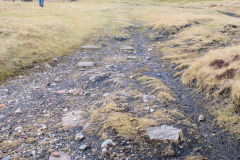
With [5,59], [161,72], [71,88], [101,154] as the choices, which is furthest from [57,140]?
[5,59]

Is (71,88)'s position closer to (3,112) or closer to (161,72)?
(3,112)

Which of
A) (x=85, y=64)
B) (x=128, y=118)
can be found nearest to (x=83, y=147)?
→ (x=128, y=118)

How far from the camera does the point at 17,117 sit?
7.05m

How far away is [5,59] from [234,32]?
60.1 ft

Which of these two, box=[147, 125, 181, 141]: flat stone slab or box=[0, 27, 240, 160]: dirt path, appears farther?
box=[147, 125, 181, 141]: flat stone slab

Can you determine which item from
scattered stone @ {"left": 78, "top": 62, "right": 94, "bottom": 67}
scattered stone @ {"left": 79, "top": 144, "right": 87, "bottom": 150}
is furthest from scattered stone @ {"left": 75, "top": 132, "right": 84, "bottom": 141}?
scattered stone @ {"left": 78, "top": 62, "right": 94, "bottom": 67}

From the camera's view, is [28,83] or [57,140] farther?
[28,83]

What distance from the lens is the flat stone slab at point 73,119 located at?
6491mm

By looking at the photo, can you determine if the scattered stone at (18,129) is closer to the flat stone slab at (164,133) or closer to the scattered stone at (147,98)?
the flat stone slab at (164,133)

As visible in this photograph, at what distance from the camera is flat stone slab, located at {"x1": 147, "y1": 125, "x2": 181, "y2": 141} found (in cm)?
547

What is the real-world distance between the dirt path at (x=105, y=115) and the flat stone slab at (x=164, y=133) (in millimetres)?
144

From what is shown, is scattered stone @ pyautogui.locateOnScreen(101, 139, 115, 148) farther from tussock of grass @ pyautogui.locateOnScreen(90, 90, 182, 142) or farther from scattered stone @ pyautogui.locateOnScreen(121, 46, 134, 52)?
scattered stone @ pyautogui.locateOnScreen(121, 46, 134, 52)

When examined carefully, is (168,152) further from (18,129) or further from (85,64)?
(85,64)

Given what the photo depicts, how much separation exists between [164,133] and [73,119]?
3.05m
